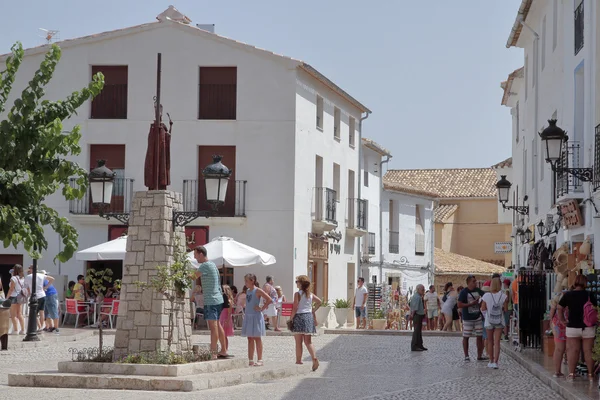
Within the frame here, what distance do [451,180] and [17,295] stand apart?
4524 centimetres

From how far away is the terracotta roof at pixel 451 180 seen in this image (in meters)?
66.6

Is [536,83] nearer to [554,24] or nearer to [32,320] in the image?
[554,24]

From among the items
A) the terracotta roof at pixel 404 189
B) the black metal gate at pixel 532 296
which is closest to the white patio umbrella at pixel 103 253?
the black metal gate at pixel 532 296

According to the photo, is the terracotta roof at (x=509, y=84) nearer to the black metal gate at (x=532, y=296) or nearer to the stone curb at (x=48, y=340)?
the black metal gate at (x=532, y=296)

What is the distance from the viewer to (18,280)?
85.9 feet

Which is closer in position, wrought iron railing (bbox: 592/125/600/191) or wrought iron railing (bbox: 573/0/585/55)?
wrought iron railing (bbox: 592/125/600/191)

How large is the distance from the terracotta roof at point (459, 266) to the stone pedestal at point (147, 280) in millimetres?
41880

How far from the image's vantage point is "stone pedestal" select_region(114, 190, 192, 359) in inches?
672

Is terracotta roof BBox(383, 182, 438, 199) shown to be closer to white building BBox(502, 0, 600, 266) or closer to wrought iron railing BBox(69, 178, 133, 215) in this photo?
white building BBox(502, 0, 600, 266)

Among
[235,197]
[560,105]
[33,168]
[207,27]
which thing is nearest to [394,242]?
[207,27]

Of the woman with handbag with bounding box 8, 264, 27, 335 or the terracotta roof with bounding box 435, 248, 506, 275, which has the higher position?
the terracotta roof with bounding box 435, 248, 506, 275

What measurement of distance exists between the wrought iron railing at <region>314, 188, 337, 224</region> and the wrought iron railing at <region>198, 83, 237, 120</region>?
457 centimetres

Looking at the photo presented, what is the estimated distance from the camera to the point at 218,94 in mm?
36000

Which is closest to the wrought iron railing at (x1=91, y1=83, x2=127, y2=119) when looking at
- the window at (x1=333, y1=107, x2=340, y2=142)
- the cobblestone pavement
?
the window at (x1=333, y1=107, x2=340, y2=142)
